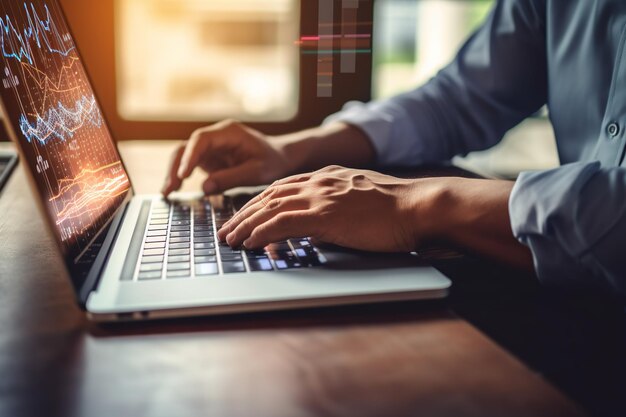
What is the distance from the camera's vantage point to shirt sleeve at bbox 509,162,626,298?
56 centimetres

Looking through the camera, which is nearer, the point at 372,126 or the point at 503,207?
the point at 503,207

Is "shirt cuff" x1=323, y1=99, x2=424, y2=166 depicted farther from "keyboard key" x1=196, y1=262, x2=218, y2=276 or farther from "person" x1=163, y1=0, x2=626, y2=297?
"keyboard key" x1=196, y1=262, x2=218, y2=276

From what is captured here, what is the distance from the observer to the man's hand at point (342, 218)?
2.05 feet

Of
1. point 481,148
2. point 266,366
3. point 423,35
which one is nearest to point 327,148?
point 481,148

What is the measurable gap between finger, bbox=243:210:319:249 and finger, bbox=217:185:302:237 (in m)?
0.05

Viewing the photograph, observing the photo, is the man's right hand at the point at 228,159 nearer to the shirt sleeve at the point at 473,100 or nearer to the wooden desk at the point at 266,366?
the shirt sleeve at the point at 473,100

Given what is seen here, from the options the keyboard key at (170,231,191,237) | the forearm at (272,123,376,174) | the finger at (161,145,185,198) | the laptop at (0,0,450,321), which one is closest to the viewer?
the laptop at (0,0,450,321)

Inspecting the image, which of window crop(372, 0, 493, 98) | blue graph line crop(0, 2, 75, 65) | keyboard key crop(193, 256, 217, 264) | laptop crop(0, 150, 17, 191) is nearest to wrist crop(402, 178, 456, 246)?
keyboard key crop(193, 256, 217, 264)

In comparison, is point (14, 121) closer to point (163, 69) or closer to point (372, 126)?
point (372, 126)

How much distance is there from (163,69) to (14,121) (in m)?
8.81

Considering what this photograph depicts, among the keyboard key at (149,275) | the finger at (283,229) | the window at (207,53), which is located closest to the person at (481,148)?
Answer: the finger at (283,229)

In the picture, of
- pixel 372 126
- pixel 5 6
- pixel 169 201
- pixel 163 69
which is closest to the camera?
pixel 5 6

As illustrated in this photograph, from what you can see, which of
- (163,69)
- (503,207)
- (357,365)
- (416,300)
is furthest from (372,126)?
(163,69)

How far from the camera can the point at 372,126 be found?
1.17m
